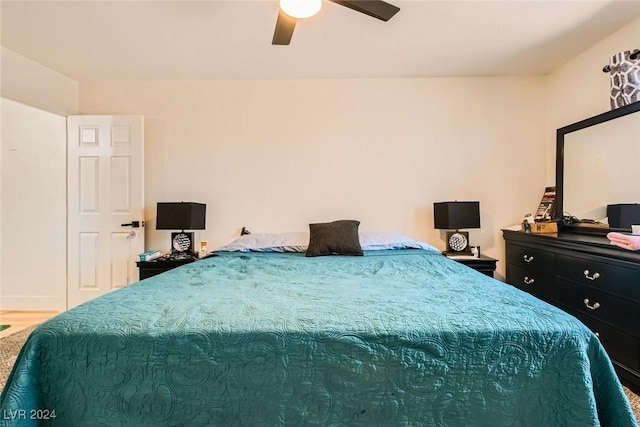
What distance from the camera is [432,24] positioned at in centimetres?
226

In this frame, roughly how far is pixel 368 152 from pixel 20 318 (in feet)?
12.4

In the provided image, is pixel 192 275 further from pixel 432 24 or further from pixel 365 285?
pixel 432 24

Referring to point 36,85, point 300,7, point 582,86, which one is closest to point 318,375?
point 300,7

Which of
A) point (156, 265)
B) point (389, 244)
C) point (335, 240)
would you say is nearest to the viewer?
point (335, 240)

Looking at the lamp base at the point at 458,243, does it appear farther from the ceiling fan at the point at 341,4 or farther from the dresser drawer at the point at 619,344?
the ceiling fan at the point at 341,4

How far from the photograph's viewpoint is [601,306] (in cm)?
195

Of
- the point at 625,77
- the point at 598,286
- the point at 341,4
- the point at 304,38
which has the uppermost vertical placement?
the point at 304,38

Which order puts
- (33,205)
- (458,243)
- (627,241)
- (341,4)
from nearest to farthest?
(341,4) < (627,241) < (458,243) < (33,205)

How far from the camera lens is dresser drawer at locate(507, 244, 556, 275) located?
2.39 metres

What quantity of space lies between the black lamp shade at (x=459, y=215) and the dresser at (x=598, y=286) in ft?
1.49

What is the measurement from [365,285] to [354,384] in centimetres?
64

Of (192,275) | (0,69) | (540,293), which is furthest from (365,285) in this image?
(0,69)

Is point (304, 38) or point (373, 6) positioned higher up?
point (304, 38)

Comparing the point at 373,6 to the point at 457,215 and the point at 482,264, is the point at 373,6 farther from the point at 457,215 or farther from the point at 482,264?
the point at 482,264
